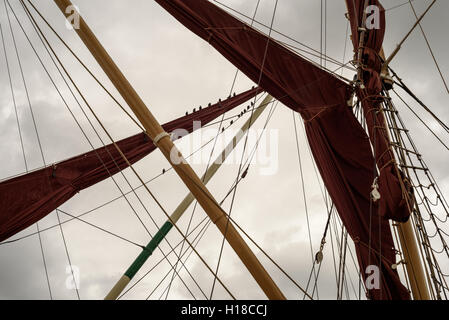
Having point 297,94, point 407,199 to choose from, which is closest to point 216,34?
point 297,94

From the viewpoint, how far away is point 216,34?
6754 mm

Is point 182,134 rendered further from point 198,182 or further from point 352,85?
point 198,182

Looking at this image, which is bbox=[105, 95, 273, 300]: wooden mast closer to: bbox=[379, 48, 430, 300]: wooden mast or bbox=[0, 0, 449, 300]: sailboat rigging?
bbox=[0, 0, 449, 300]: sailboat rigging

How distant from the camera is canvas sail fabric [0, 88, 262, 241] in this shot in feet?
22.2

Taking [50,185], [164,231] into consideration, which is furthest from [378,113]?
[50,185]

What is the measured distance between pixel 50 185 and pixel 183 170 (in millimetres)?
3604

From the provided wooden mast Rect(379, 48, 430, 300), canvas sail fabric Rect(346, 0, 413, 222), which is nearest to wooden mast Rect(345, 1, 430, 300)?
wooden mast Rect(379, 48, 430, 300)

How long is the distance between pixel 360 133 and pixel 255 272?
3.92m

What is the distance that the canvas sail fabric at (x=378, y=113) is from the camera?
19.0 feet

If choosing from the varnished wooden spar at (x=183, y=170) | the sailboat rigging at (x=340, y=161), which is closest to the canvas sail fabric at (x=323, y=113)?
the sailboat rigging at (x=340, y=161)

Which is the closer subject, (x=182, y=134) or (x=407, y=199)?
(x=407, y=199)

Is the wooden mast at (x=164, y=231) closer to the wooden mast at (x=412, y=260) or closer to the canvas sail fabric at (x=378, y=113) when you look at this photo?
the canvas sail fabric at (x=378, y=113)

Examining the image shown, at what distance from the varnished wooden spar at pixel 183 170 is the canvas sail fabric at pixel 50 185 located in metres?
1.55

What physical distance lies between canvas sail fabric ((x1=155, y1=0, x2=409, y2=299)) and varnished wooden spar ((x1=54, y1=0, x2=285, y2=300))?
2035mm
